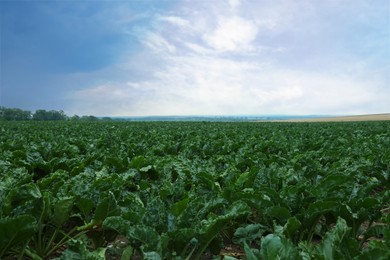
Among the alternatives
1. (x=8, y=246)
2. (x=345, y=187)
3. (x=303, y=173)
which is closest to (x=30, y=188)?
(x=8, y=246)

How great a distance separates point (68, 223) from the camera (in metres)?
3.79

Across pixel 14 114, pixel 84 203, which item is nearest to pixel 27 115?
pixel 14 114

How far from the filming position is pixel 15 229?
2.31 meters

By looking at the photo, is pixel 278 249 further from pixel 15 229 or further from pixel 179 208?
pixel 15 229

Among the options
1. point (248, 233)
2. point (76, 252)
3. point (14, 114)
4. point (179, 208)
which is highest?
point (14, 114)

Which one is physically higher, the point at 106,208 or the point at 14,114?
the point at 14,114

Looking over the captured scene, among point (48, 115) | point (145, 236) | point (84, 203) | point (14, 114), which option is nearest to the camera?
point (145, 236)

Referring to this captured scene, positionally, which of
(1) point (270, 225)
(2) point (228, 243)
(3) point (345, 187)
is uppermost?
(3) point (345, 187)

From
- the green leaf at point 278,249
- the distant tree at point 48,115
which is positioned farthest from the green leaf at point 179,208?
the distant tree at point 48,115

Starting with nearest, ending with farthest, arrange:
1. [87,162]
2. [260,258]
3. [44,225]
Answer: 1. [260,258]
2. [44,225]
3. [87,162]

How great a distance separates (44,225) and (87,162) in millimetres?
3168

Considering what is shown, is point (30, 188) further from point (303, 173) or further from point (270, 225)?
point (303, 173)

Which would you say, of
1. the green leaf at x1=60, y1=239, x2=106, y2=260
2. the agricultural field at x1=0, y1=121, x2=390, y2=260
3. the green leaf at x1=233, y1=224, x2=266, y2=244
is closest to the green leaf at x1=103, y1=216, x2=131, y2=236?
the agricultural field at x1=0, y1=121, x2=390, y2=260

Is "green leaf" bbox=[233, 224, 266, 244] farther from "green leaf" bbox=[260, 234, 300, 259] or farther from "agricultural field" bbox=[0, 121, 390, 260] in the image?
"green leaf" bbox=[260, 234, 300, 259]
